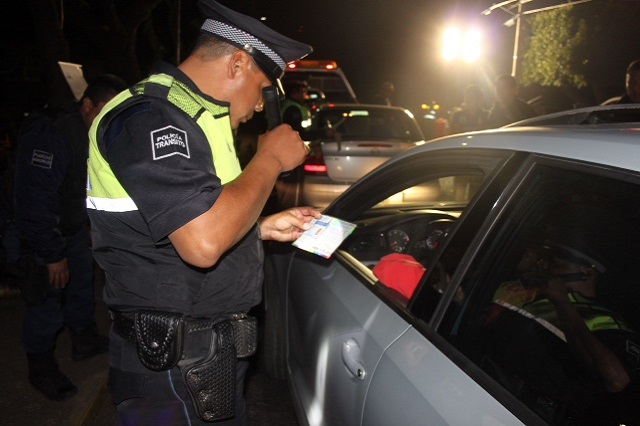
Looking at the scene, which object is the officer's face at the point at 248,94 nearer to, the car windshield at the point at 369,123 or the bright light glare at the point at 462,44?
the car windshield at the point at 369,123

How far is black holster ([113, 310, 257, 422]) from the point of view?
152cm

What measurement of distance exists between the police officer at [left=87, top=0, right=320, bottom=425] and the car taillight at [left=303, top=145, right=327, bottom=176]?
4.52 meters

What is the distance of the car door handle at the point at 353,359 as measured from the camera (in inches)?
65.8

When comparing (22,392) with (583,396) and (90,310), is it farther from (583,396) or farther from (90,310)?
(583,396)

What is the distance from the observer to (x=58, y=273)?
2.93m

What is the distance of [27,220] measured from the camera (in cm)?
275

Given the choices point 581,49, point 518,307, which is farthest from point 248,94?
point 581,49

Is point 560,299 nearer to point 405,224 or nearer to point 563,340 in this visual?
point 563,340

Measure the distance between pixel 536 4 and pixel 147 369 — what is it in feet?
25.8

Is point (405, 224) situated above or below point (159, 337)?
below

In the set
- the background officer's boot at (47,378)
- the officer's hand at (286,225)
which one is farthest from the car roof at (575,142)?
the background officer's boot at (47,378)

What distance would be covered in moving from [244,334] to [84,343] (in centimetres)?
229

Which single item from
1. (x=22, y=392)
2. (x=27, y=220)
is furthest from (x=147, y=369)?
(x=22, y=392)

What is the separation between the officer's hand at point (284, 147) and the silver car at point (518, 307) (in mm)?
519
